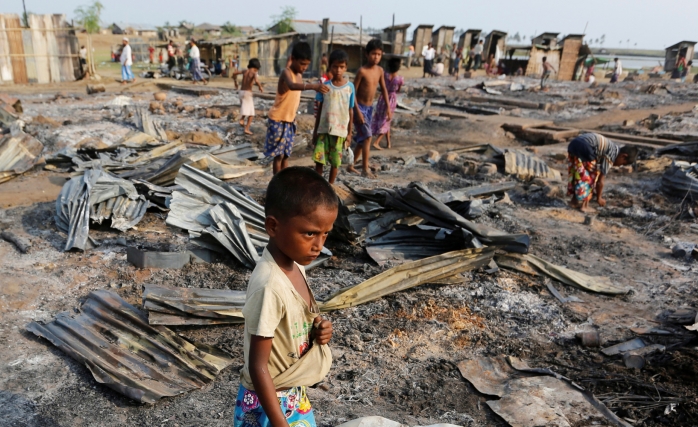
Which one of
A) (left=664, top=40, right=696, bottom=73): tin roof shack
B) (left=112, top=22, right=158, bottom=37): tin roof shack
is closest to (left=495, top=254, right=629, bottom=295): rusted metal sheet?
(left=664, top=40, right=696, bottom=73): tin roof shack

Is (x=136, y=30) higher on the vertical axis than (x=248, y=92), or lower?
higher

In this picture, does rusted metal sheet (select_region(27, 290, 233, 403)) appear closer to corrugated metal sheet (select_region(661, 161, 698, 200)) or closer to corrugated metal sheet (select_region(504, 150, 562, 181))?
corrugated metal sheet (select_region(504, 150, 562, 181))

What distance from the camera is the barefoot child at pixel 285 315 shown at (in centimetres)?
139

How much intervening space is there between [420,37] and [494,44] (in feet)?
14.4

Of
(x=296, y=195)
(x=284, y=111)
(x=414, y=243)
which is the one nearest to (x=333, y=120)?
(x=284, y=111)

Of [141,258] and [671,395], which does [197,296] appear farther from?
[671,395]

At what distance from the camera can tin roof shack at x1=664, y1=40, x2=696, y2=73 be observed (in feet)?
94.8

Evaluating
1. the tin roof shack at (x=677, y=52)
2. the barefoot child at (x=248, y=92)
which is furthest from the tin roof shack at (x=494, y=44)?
the barefoot child at (x=248, y=92)

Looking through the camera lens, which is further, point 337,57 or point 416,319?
point 337,57

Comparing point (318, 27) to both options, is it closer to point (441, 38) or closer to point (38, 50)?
point (441, 38)

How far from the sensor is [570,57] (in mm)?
27859

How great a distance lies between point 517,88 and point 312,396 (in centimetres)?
2036

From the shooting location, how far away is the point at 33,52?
16094mm

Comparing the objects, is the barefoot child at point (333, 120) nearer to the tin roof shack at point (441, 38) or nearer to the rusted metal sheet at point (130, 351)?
the rusted metal sheet at point (130, 351)
